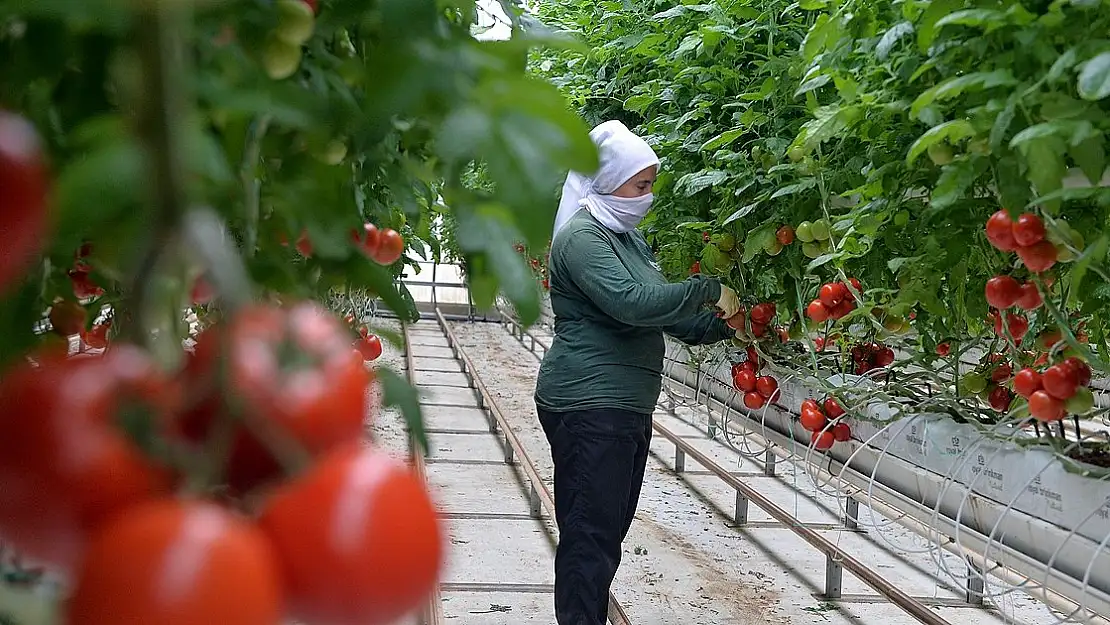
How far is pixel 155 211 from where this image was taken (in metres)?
0.20

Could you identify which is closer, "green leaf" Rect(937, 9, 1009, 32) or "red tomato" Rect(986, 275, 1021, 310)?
"green leaf" Rect(937, 9, 1009, 32)

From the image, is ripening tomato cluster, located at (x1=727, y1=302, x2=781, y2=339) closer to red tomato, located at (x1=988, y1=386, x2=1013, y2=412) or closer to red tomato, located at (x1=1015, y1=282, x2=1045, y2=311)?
red tomato, located at (x1=988, y1=386, x2=1013, y2=412)

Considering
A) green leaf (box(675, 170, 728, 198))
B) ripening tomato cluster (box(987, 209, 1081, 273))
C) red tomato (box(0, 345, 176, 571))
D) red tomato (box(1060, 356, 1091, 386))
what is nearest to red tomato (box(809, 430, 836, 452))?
green leaf (box(675, 170, 728, 198))

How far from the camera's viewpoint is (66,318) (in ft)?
1.82

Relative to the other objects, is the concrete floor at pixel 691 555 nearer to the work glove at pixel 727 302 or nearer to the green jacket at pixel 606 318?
the green jacket at pixel 606 318

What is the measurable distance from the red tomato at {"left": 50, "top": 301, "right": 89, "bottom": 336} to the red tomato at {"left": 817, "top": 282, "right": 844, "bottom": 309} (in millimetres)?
Answer: 1976

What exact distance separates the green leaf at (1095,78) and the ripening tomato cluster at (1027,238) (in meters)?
0.36

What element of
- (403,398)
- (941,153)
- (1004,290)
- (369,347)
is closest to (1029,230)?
(941,153)

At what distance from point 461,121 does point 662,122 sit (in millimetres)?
2784

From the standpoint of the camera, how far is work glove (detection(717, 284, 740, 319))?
8.72 feet

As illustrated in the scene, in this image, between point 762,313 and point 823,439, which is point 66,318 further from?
point 762,313

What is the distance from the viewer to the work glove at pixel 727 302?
2658 millimetres

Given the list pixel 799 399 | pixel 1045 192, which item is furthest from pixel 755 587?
pixel 1045 192

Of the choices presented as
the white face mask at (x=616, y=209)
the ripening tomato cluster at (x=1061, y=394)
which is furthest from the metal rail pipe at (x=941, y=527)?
the white face mask at (x=616, y=209)
